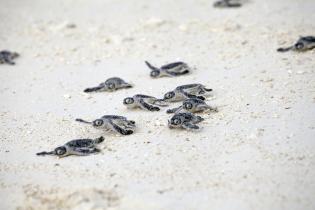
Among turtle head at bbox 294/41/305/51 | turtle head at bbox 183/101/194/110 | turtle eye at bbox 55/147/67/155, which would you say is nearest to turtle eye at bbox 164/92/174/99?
turtle head at bbox 183/101/194/110

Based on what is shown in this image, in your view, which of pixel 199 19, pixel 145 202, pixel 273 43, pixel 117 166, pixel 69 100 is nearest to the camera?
pixel 145 202

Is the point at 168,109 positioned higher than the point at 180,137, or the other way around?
the point at 168,109

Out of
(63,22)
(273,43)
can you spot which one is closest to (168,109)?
(273,43)

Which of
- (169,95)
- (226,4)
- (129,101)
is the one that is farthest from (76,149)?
(226,4)

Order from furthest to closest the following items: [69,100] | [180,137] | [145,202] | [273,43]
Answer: [273,43] → [69,100] → [180,137] → [145,202]

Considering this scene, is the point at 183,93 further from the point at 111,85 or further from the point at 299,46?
the point at 299,46

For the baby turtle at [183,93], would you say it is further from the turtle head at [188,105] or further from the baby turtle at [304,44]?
the baby turtle at [304,44]

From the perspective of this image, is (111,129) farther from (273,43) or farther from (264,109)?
(273,43)

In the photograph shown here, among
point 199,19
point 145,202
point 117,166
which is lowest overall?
point 145,202
